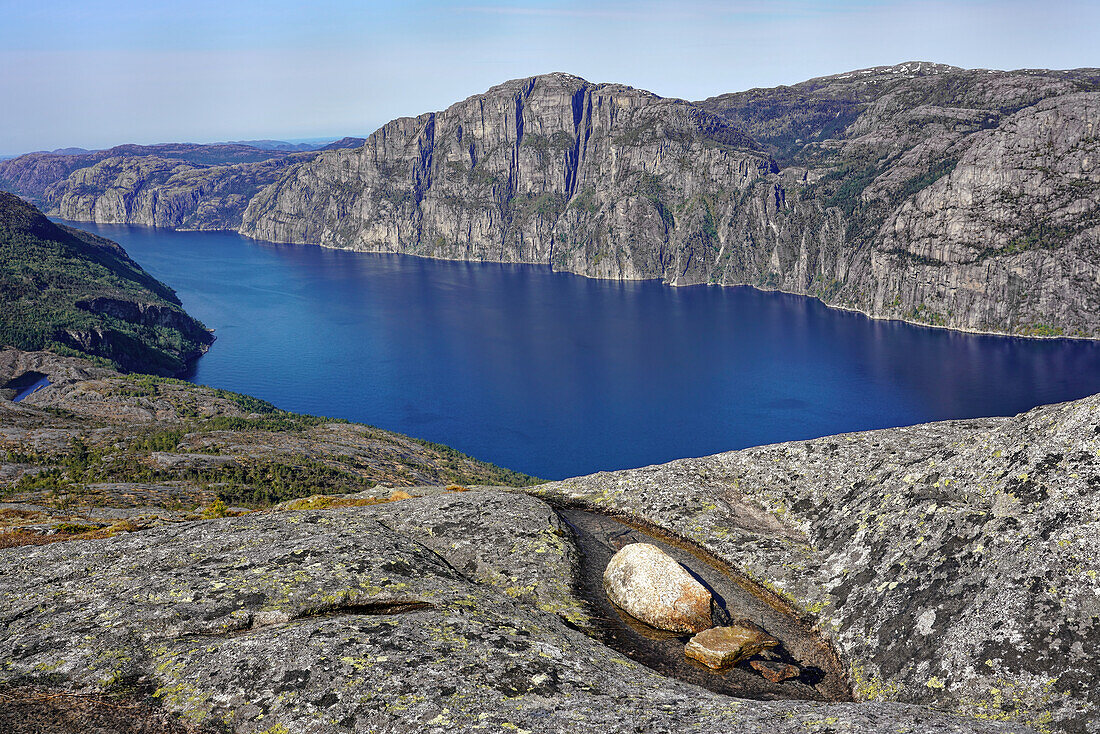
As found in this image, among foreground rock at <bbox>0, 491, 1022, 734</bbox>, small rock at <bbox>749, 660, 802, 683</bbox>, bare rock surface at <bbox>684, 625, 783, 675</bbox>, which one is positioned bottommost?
small rock at <bbox>749, 660, 802, 683</bbox>

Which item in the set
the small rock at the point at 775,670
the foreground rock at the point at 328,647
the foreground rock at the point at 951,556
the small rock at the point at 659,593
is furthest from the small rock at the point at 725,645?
the foreground rock at the point at 951,556

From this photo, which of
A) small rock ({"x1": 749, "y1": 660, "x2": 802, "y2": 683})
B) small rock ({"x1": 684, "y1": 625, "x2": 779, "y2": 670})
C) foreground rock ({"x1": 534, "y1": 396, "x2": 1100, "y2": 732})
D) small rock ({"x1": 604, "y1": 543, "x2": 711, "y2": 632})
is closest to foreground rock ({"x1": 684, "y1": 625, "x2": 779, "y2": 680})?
small rock ({"x1": 684, "y1": 625, "x2": 779, "y2": 670})

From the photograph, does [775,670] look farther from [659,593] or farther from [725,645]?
[659,593]

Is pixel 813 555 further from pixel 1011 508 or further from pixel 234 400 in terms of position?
pixel 234 400

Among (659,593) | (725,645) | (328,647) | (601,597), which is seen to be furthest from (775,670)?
(328,647)

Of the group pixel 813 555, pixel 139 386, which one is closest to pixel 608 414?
pixel 139 386

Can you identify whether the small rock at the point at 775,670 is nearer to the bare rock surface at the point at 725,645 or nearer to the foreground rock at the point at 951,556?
the bare rock surface at the point at 725,645

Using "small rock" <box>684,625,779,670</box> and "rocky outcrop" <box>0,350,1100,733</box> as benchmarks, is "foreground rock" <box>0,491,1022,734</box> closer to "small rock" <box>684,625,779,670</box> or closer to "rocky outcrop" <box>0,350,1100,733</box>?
"rocky outcrop" <box>0,350,1100,733</box>
